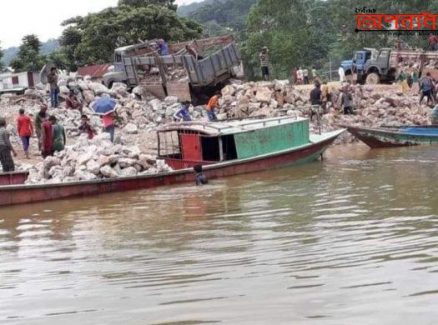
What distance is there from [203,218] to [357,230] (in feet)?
9.33

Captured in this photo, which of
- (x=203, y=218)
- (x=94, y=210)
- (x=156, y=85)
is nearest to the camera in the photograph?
(x=203, y=218)

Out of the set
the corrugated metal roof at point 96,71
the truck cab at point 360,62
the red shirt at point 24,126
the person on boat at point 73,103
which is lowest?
the red shirt at point 24,126

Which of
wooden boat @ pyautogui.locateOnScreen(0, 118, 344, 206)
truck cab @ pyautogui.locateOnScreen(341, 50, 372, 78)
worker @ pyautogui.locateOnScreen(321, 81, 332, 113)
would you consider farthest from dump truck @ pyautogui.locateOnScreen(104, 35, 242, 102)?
wooden boat @ pyautogui.locateOnScreen(0, 118, 344, 206)

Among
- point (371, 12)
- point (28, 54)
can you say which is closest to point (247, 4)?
point (371, 12)

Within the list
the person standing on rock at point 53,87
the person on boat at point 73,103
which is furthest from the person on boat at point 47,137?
the person on boat at point 73,103

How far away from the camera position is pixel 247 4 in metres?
110

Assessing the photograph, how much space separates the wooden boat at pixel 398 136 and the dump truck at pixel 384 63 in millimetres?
13693

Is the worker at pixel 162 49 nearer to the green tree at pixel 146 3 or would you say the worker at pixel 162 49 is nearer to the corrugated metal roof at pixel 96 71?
the corrugated metal roof at pixel 96 71

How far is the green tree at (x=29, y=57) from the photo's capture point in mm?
42438

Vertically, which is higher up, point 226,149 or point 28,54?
point 28,54

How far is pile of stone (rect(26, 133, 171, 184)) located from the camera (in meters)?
14.4

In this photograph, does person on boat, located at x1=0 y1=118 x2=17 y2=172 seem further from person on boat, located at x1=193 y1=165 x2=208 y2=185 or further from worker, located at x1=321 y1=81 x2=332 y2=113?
worker, located at x1=321 y1=81 x2=332 y2=113

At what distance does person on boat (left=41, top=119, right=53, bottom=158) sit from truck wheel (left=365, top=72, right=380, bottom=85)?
2219cm

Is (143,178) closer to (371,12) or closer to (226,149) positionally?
(226,149)
